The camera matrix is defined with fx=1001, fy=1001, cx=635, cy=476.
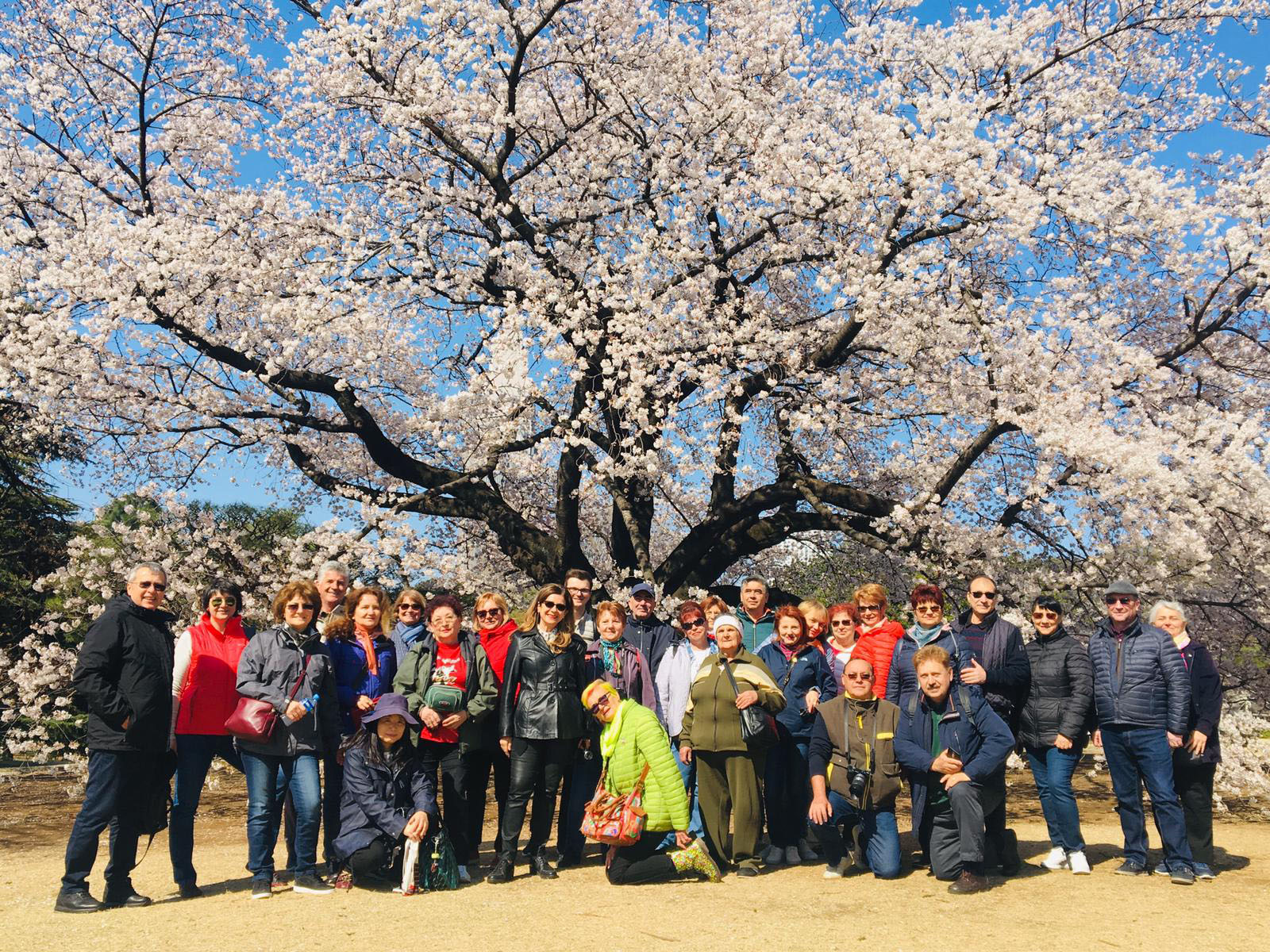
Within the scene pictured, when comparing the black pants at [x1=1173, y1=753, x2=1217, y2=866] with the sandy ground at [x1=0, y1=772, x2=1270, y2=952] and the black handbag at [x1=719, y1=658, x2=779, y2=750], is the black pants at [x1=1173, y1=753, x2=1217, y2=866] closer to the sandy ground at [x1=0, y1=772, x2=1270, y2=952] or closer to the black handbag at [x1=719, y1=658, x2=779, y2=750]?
the sandy ground at [x1=0, y1=772, x2=1270, y2=952]

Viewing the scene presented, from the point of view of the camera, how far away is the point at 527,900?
5371 mm

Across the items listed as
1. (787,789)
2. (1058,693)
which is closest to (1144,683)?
(1058,693)

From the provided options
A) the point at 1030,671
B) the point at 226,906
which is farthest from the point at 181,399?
the point at 1030,671

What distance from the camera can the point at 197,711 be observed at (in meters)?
5.59

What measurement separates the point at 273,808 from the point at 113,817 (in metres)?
0.79

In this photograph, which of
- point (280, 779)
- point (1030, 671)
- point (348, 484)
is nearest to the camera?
point (280, 779)

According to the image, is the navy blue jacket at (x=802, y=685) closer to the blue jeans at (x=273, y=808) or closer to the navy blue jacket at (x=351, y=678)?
the navy blue jacket at (x=351, y=678)

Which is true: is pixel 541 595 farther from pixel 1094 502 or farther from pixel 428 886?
pixel 1094 502

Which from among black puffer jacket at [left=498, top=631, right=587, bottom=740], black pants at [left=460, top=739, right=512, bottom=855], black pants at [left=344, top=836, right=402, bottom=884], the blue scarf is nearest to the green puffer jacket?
black puffer jacket at [left=498, top=631, right=587, bottom=740]

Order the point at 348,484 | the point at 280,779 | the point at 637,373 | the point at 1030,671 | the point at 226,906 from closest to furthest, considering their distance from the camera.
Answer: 1. the point at 226,906
2. the point at 280,779
3. the point at 1030,671
4. the point at 637,373
5. the point at 348,484

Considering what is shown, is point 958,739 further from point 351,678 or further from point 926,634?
point 351,678

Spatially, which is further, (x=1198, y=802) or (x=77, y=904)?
(x=1198, y=802)

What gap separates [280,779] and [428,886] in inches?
40.8

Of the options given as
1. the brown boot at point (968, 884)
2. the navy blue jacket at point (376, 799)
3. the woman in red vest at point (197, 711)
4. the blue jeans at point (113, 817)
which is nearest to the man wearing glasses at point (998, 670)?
the brown boot at point (968, 884)
